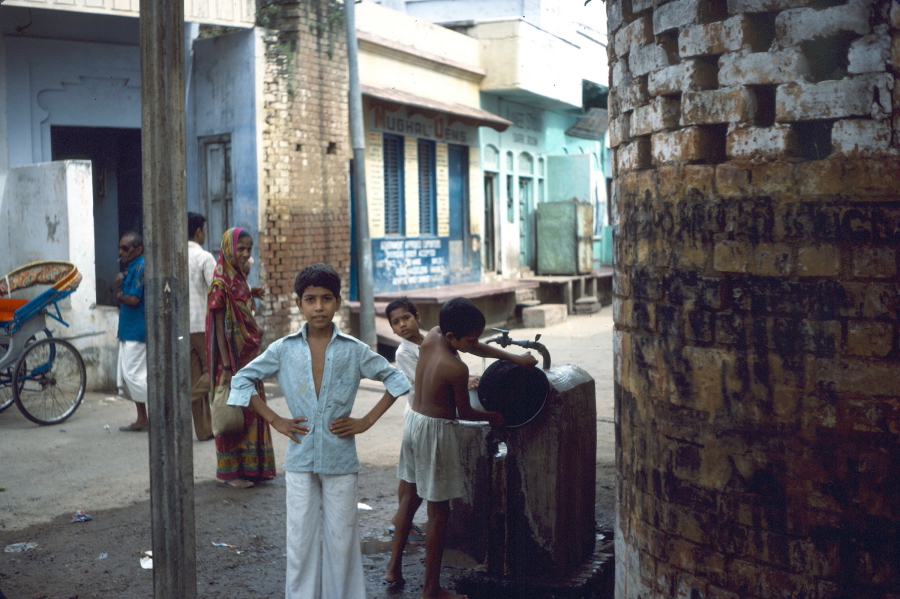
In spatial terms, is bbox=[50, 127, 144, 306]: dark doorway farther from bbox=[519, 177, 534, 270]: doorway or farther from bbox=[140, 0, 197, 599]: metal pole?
bbox=[140, 0, 197, 599]: metal pole

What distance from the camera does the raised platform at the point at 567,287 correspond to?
1711 centimetres

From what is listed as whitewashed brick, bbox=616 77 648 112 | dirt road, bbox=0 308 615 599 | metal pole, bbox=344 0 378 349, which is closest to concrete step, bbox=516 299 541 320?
metal pole, bbox=344 0 378 349

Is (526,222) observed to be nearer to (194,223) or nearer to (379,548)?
(194,223)

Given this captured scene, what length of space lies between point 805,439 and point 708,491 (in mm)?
371

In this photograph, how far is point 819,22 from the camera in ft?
8.52

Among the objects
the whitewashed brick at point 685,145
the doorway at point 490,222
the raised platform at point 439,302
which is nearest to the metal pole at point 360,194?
the raised platform at point 439,302

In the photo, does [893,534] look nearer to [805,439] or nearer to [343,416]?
[805,439]

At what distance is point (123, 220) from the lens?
1173 centimetres

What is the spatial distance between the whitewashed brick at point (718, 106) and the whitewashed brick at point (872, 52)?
30cm

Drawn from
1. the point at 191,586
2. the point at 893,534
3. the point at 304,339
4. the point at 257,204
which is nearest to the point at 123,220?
the point at 257,204

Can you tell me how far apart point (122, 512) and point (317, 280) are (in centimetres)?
238

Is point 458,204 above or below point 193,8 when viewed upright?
below

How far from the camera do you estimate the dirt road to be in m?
4.06

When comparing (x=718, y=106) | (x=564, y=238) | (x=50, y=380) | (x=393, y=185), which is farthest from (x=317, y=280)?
(x=564, y=238)
